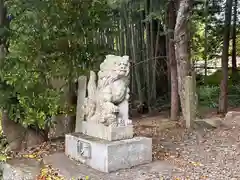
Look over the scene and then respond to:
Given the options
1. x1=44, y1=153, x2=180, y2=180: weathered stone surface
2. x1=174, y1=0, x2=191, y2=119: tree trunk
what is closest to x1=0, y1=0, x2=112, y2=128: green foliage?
x1=44, y1=153, x2=180, y2=180: weathered stone surface

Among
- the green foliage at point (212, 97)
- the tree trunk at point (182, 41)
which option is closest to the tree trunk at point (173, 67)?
the tree trunk at point (182, 41)

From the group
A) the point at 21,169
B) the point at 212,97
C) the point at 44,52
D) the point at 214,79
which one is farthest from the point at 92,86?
the point at 214,79

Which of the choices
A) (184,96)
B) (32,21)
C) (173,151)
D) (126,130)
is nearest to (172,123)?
(184,96)

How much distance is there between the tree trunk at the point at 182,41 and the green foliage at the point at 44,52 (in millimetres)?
1242

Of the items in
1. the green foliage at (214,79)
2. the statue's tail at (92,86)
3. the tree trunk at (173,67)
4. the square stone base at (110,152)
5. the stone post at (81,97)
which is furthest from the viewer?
the green foliage at (214,79)

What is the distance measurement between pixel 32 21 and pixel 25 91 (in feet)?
2.62

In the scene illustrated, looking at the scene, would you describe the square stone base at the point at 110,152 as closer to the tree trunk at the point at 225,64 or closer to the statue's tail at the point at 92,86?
the statue's tail at the point at 92,86

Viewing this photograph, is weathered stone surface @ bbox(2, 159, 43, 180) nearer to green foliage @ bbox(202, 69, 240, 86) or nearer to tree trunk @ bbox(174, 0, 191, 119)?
tree trunk @ bbox(174, 0, 191, 119)

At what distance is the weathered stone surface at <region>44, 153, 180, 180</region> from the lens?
3.18 meters

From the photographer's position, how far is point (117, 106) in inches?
137

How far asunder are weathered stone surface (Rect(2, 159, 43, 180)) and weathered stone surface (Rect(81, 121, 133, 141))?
26.5 inches

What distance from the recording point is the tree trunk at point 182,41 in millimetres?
4996

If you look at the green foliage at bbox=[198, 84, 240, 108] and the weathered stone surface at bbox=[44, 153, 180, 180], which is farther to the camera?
the green foliage at bbox=[198, 84, 240, 108]

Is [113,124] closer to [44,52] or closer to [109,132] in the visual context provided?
[109,132]
